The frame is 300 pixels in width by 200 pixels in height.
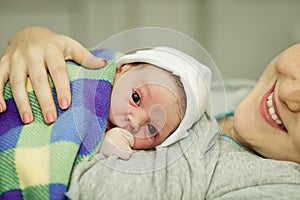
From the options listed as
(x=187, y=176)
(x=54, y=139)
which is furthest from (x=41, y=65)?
(x=187, y=176)

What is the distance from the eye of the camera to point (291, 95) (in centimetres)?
83

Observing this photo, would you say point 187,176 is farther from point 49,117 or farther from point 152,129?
point 49,117

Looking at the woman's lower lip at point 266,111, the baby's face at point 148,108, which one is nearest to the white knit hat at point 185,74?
the baby's face at point 148,108

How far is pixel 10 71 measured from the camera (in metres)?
0.87

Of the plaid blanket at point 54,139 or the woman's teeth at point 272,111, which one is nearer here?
the plaid blanket at point 54,139

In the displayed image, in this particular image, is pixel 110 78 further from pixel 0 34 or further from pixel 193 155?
pixel 0 34

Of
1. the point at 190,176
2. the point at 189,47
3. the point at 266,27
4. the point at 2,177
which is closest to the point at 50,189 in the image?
the point at 2,177

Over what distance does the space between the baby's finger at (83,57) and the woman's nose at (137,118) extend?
5.6 inches

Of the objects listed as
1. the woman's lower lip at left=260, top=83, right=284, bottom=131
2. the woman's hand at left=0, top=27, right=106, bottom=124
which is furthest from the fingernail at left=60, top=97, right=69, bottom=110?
the woman's lower lip at left=260, top=83, right=284, bottom=131

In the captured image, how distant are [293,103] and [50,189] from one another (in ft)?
1.52

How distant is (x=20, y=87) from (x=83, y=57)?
150mm

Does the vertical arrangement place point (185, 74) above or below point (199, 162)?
above

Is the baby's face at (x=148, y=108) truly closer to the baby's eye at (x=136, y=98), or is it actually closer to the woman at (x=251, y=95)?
the baby's eye at (x=136, y=98)

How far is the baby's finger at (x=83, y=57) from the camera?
877 millimetres
